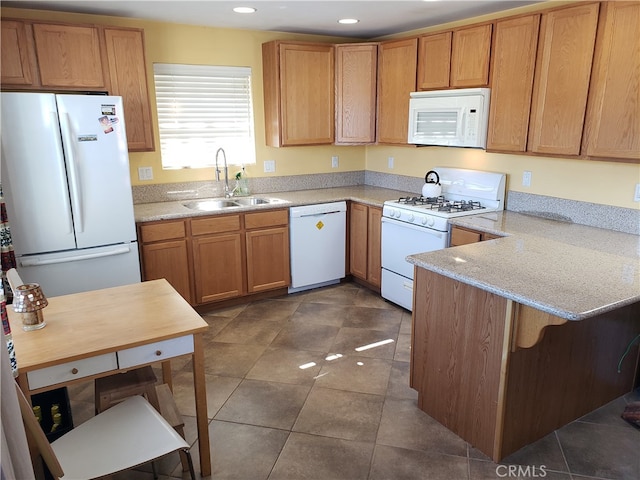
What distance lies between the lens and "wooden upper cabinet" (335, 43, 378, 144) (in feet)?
13.8

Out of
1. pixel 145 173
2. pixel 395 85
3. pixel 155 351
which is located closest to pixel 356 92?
pixel 395 85

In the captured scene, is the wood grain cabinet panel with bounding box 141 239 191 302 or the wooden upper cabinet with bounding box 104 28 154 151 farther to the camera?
the wood grain cabinet panel with bounding box 141 239 191 302

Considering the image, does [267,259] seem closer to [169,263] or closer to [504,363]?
[169,263]

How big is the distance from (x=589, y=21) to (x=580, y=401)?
6.84ft

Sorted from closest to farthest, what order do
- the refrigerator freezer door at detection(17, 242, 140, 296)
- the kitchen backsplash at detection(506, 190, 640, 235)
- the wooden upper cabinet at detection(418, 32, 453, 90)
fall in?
the kitchen backsplash at detection(506, 190, 640, 235)
the refrigerator freezer door at detection(17, 242, 140, 296)
the wooden upper cabinet at detection(418, 32, 453, 90)

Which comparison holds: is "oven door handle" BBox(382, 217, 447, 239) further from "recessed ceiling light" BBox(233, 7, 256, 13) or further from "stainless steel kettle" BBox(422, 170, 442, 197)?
"recessed ceiling light" BBox(233, 7, 256, 13)

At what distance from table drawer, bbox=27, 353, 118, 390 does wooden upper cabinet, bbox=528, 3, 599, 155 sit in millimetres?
2728

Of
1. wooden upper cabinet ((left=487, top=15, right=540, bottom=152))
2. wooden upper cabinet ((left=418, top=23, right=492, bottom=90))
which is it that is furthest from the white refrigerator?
wooden upper cabinet ((left=487, top=15, right=540, bottom=152))

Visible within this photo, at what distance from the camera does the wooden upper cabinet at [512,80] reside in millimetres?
2988

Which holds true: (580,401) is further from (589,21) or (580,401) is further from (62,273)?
(62,273)

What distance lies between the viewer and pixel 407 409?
2598mm

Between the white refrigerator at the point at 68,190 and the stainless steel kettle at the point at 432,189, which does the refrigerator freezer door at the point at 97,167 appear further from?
the stainless steel kettle at the point at 432,189

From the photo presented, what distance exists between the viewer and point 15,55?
305 cm

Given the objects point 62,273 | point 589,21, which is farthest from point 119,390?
point 589,21
